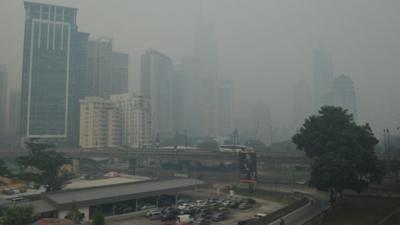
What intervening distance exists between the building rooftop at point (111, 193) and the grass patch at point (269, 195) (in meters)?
11.3

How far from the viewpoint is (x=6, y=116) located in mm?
184375

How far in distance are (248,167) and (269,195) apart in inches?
279

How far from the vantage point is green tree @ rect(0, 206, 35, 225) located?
91.2ft

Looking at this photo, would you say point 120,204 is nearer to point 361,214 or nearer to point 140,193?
point 140,193

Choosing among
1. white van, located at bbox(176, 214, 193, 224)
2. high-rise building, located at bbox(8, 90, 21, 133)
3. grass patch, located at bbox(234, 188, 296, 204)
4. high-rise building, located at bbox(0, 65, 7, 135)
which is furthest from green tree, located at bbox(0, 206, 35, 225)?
high-rise building, located at bbox(8, 90, 21, 133)

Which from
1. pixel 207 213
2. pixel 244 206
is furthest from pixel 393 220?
pixel 207 213

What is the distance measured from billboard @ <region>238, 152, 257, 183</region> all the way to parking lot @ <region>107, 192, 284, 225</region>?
4.72 metres

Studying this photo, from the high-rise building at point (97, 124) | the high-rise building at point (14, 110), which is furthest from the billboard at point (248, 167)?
the high-rise building at point (14, 110)

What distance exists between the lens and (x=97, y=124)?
438ft

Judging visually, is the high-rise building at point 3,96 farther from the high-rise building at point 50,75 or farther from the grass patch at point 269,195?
the grass patch at point 269,195

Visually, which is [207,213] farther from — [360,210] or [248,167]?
[360,210]

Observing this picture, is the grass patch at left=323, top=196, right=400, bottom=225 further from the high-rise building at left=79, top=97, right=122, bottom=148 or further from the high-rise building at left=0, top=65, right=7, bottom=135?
the high-rise building at left=0, top=65, right=7, bottom=135

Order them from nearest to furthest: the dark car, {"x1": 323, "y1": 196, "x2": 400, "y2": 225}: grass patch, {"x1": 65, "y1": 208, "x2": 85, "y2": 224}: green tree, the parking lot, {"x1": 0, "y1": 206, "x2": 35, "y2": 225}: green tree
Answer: {"x1": 0, "y1": 206, "x2": 35, "y2": 225}: green tree → {"x1": 65, "y1": 208, "x2": 85, "y2": 224}: green tree → {"x1": 323, "y1": 196, "x2": 400, "y2": 225}: grass patch → the parking lot → the dark car

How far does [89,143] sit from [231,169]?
60448mm
